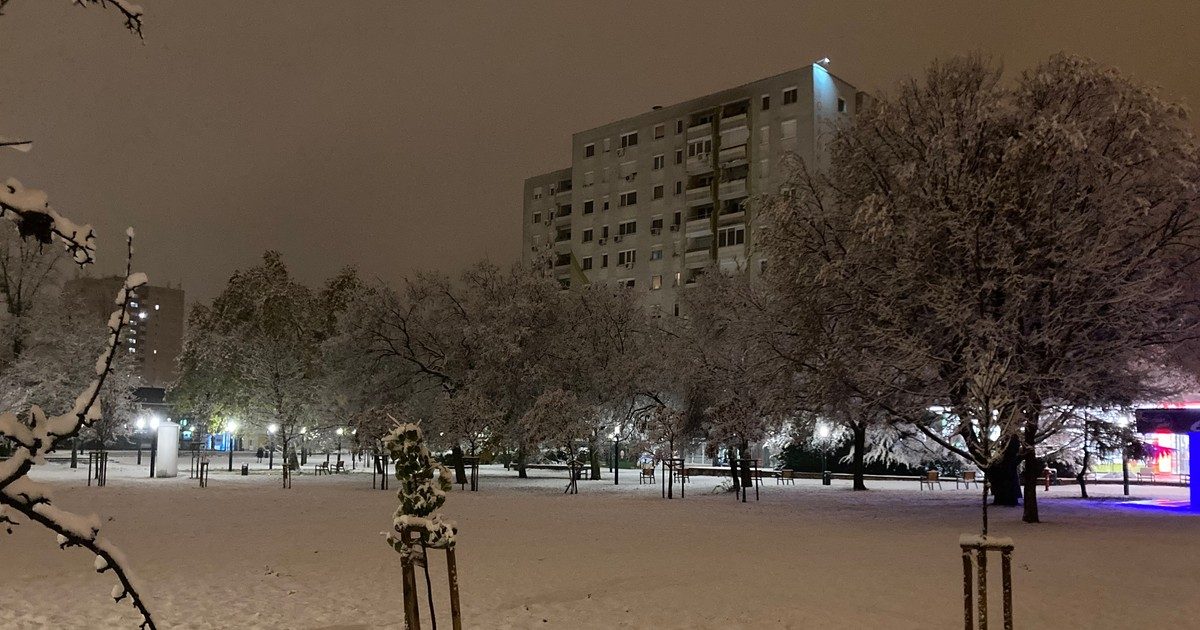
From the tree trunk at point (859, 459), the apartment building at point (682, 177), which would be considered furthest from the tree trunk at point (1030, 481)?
the apartment building at point (682, 177)

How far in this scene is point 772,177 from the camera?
6531 centimetres

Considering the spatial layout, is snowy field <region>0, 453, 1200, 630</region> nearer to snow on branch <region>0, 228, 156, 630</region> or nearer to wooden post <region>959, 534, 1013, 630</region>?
wooden post <region>959, 534, 1013, 630</region>

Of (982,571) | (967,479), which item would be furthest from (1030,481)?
(967,479)

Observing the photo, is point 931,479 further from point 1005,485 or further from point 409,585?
point 409,585

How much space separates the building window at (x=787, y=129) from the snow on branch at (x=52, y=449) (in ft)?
211

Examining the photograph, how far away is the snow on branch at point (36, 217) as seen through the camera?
7.82ft

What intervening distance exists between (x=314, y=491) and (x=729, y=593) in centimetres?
2443

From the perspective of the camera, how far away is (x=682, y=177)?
232ft

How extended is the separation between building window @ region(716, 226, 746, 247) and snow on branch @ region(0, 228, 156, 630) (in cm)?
6513

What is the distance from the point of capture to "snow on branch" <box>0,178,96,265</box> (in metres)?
2.38

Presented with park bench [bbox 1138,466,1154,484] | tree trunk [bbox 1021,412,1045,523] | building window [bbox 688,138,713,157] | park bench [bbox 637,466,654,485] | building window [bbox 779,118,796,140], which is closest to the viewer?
tree trunk [bbox 1021,412,1045,523]

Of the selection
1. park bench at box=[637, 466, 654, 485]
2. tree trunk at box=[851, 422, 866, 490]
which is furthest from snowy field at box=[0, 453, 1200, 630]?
park bench at box=[637, 466, 654, 485]

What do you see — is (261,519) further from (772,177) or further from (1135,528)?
(772,177)

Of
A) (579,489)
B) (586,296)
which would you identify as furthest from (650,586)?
(586,296)
